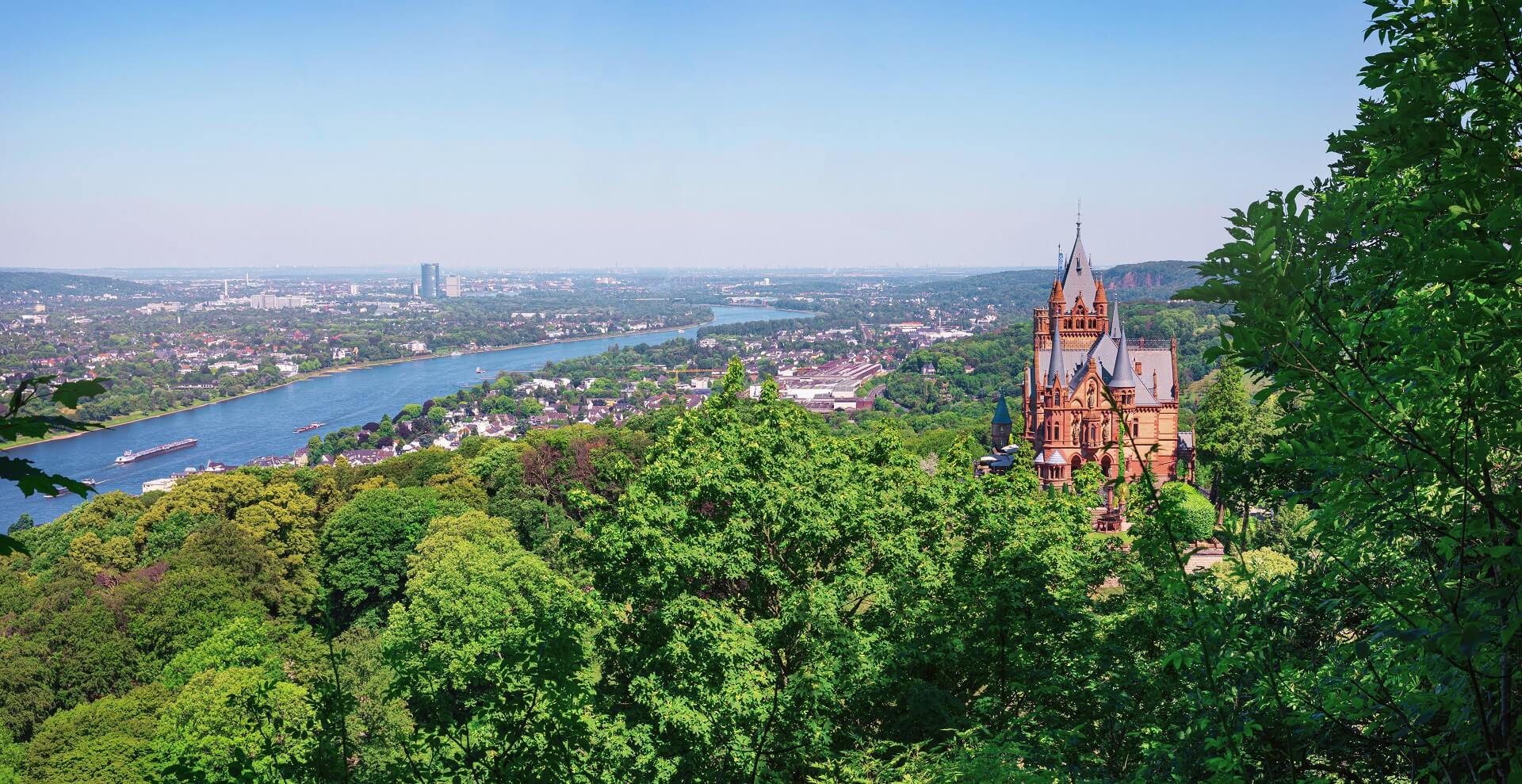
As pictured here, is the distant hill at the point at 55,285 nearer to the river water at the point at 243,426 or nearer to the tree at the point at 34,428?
the river water at the point at 243,426

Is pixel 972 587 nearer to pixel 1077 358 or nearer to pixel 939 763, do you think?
pixel 939 763

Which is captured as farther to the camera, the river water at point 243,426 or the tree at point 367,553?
the river water at point 243,426

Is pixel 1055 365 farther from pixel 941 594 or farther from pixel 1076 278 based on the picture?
pixel 941 594

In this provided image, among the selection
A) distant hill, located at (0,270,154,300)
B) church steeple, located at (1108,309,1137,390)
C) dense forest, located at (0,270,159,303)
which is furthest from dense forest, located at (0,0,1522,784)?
distant hill, located at (0,270,154,300)

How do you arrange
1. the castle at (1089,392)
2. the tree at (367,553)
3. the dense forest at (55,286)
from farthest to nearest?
the dense forest at (55,286) → the castle at (1089,392) → the tree at (367,553)

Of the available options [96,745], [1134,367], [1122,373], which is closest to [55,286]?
[96,745]

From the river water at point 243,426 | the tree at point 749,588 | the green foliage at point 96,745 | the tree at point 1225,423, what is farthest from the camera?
the river water at point 243,426

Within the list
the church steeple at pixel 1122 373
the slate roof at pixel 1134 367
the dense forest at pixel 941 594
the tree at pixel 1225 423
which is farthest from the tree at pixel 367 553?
the tree at pixel 1225 423
